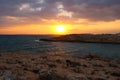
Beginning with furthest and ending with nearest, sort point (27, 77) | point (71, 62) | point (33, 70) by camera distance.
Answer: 1. point (71, 62)
2. point (33, 70)
3. point (27, 77)

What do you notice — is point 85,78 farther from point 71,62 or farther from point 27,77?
point 71,62

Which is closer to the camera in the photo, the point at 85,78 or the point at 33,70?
the point at 85,78

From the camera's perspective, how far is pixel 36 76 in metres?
18.1

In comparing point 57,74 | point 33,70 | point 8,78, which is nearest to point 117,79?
point 57,74

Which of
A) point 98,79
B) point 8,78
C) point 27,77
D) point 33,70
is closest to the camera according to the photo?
point 8,78

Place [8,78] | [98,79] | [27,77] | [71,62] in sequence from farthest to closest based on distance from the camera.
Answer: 1. [71,62]
2. [98,79]
3. [27,77]
4. [8,78]

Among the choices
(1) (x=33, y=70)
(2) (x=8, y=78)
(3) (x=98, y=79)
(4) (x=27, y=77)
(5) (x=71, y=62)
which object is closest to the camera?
(2) (x=8, y=78)

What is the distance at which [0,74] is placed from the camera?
633 inches

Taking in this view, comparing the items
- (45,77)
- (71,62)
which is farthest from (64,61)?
(45,77)

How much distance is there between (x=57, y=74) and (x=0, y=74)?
4086 mm

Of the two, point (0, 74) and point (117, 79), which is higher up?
point (0, 74)

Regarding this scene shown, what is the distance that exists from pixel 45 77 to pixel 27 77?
1.59 metres

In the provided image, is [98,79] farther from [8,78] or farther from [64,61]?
[64,61]

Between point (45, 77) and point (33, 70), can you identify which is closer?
point (45, 77)
